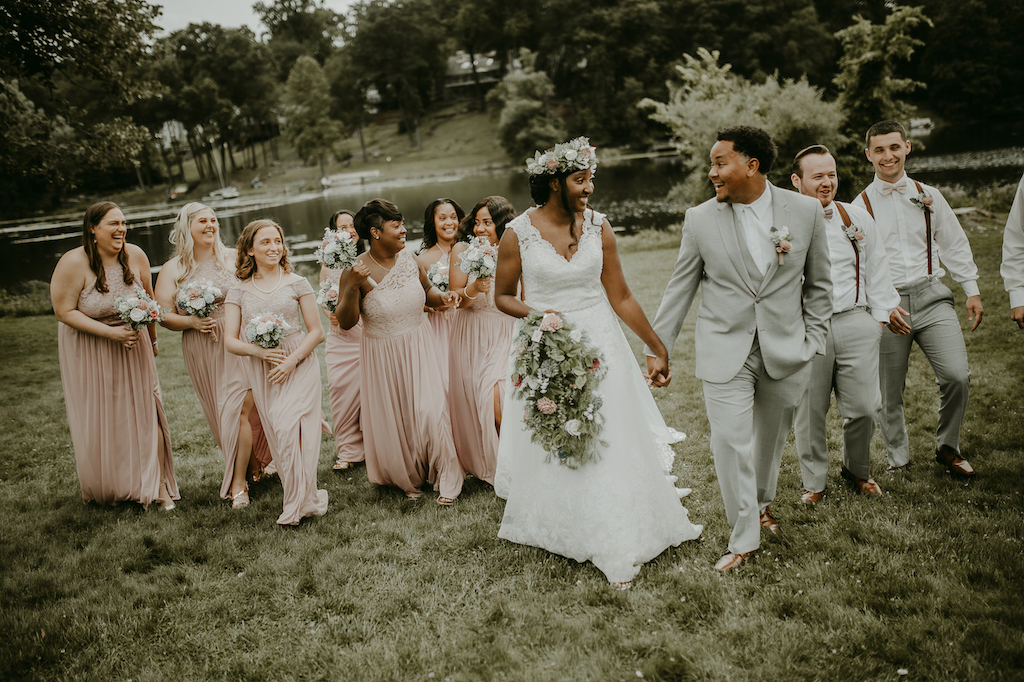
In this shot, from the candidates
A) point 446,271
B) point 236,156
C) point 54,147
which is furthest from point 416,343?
point 236,156

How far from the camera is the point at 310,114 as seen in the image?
75.2 metres

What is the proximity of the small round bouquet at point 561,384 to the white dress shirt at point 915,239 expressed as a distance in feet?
9.37

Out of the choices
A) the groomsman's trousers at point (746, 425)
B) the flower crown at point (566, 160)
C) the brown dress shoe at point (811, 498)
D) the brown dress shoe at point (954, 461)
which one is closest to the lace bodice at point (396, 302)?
the flower crown at point (566, 160)

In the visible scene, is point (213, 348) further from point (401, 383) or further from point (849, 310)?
point (849, 310)

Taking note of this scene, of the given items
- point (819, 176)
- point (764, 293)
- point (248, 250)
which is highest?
point (819, 176)

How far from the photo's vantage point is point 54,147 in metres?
15.6

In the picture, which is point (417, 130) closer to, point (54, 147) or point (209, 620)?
point (54, 147)

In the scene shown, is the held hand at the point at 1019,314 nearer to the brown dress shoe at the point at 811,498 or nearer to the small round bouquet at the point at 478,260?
the brown dress shoe at the point at 811,498

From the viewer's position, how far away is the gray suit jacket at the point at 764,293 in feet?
13.2

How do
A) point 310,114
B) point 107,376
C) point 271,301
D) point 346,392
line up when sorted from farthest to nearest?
point 310,114, point 346,392, point 107,376, point 271,301

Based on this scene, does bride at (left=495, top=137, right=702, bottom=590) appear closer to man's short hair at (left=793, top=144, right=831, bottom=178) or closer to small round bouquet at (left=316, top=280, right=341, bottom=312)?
man's short hair at (left=793, top=144, right=831, bottom=178)

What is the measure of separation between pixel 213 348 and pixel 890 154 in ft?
20.8

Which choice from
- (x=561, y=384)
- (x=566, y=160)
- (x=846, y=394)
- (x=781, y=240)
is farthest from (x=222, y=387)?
(x=846, y=394)

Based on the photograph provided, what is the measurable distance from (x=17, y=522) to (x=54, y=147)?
13.3m
